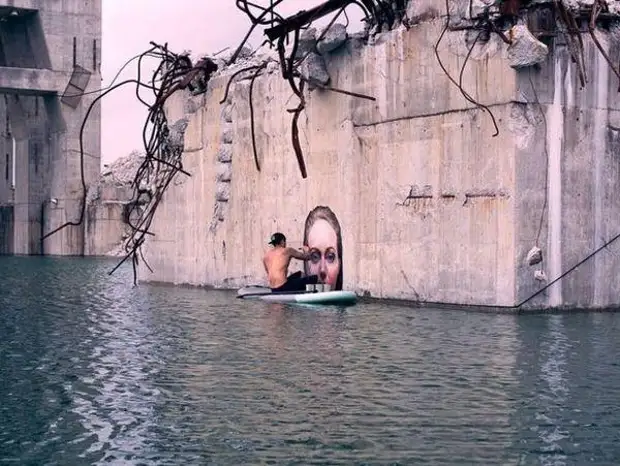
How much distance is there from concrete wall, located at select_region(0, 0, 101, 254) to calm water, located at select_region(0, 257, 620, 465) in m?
39.8

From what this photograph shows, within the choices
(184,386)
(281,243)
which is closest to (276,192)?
(281,243)

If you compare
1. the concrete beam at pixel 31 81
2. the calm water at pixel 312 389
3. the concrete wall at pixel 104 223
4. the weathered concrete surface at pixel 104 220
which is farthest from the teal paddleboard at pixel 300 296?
the concrete wall at pixel 104 223

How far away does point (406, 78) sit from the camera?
21281mm

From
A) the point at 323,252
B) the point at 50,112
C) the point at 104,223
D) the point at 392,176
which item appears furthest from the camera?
the point at 104,223

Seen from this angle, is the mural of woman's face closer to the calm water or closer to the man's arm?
the man's arm

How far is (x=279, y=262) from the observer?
2328cm

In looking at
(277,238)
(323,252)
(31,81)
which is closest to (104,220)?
(31,81)

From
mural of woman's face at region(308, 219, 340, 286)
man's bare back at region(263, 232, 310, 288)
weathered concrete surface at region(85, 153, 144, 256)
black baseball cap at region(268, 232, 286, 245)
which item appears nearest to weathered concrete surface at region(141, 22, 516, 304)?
mural of woman's face at region(308, 219, 340, 286)

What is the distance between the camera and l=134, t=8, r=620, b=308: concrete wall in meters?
19.1

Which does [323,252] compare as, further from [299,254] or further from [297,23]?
[297,23]

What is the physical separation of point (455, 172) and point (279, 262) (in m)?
4.45

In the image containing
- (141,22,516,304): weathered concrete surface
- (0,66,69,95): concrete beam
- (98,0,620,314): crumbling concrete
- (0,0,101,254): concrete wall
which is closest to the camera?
(98,0,620,314): crumbling concrete

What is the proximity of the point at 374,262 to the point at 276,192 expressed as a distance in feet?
12.8

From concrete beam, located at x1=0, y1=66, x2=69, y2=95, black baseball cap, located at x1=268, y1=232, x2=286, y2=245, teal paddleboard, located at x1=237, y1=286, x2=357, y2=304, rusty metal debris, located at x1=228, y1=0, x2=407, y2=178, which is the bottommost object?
teal paddleboard, located at x1=237, y1=286, x2=357, y2=304
